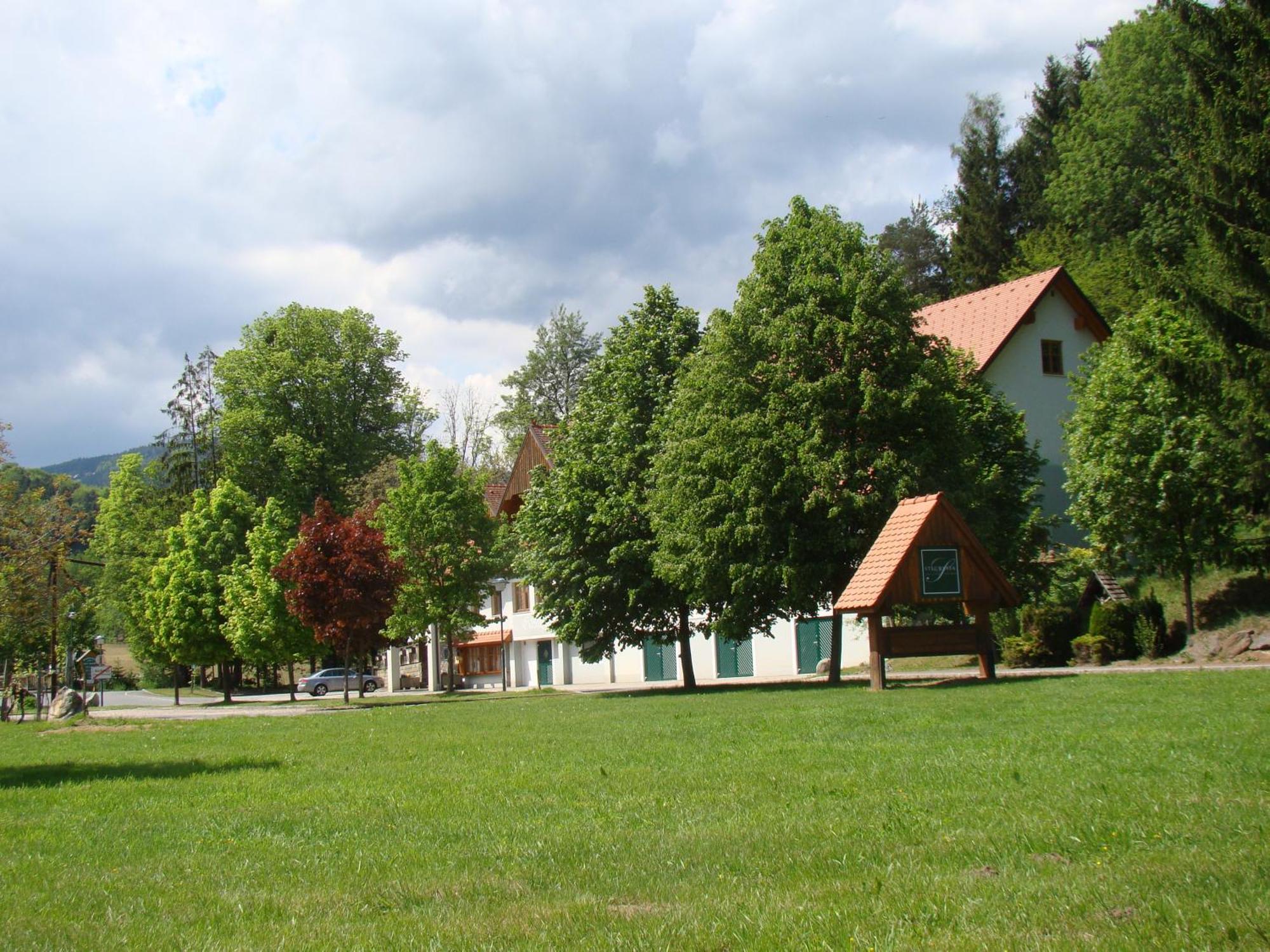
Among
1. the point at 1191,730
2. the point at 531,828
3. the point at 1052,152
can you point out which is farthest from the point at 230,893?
the point at 1052,152

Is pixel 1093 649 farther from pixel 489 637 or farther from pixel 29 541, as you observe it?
pixel 489 637

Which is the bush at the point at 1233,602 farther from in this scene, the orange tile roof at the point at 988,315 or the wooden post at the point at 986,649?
the orange tile roof at the point at 988,315

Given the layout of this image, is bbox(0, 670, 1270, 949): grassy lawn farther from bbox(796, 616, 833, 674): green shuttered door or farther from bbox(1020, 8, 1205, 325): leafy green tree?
bbox(1020, 8, 1205, 325): leafy green tree

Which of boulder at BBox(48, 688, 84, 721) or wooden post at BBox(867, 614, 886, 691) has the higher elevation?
wooden post at BBox(867, 614, 886, 691)

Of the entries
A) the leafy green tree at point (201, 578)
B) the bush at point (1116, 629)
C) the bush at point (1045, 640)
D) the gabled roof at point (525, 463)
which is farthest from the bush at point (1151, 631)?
the leafy green tree at point (201, 578)

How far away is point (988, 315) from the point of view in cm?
4416

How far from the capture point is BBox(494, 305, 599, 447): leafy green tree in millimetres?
73500

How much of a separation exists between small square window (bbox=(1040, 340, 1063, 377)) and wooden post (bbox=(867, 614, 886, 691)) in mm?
24476

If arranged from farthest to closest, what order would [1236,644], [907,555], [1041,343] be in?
[1041,343] < [1236,644] < [907,555]

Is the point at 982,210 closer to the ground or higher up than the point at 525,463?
higher up

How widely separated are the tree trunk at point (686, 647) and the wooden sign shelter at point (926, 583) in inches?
489

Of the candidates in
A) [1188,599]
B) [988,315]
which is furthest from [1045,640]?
[988,315]

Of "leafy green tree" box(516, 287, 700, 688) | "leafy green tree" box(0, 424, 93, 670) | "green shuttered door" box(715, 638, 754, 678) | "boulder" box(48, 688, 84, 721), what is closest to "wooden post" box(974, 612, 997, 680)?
"leafy green tree" box(516, 287, 700, 688)

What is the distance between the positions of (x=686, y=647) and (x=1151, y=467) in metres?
13.9
